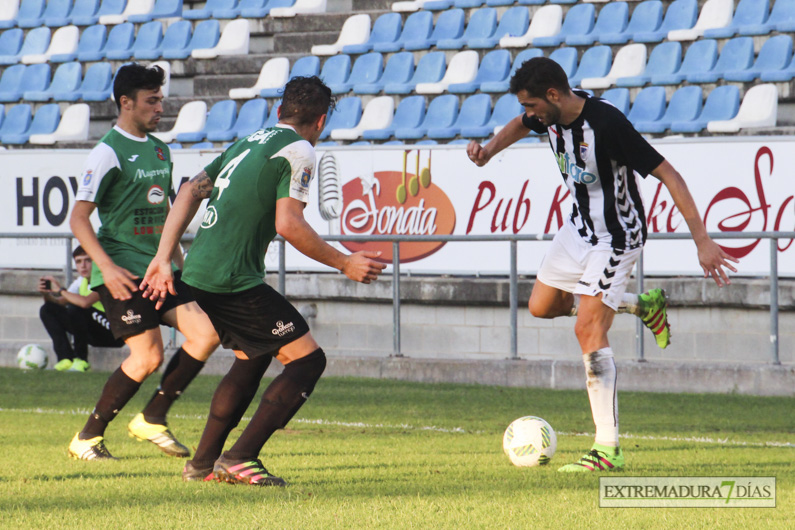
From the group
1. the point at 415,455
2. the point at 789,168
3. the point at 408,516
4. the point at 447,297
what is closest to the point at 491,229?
the point at 447,297

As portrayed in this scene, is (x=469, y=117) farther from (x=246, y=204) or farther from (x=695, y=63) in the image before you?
(x=246, y=204)

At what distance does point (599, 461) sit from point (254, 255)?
6.19 feet

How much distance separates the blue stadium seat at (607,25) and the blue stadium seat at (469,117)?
132cm

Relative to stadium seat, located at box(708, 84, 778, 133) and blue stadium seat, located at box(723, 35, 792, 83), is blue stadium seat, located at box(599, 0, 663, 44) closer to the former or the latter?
blue stadium seat, located at box(723, 35, 792, 83)

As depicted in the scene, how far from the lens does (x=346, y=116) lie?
49.1 ft

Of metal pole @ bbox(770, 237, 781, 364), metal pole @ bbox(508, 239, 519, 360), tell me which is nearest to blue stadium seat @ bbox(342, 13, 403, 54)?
metal pole @ bbox(508, 239, 519, 360)

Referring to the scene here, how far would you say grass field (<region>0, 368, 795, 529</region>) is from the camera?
4.39 metres

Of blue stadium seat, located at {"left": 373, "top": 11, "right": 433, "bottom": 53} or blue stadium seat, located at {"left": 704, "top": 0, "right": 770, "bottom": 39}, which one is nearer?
blue stadium seat, located at {"left": 704, "top": 0, "right": 770, "bottom": 39}

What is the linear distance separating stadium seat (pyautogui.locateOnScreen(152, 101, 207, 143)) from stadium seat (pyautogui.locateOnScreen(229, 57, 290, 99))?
0.47 meters

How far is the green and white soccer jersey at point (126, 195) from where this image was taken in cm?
609

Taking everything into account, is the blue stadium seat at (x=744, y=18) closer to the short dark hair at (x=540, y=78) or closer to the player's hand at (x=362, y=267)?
the short dark hair at (x=540, y=78)

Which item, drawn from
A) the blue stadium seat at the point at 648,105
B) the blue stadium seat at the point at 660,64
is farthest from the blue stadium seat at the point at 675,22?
the blue stadium seat at the point at 648,105

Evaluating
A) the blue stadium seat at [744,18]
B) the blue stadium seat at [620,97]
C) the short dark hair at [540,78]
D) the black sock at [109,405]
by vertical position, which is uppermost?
the blue stadium seat at [744,18]

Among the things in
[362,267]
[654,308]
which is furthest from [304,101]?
[654,308]
